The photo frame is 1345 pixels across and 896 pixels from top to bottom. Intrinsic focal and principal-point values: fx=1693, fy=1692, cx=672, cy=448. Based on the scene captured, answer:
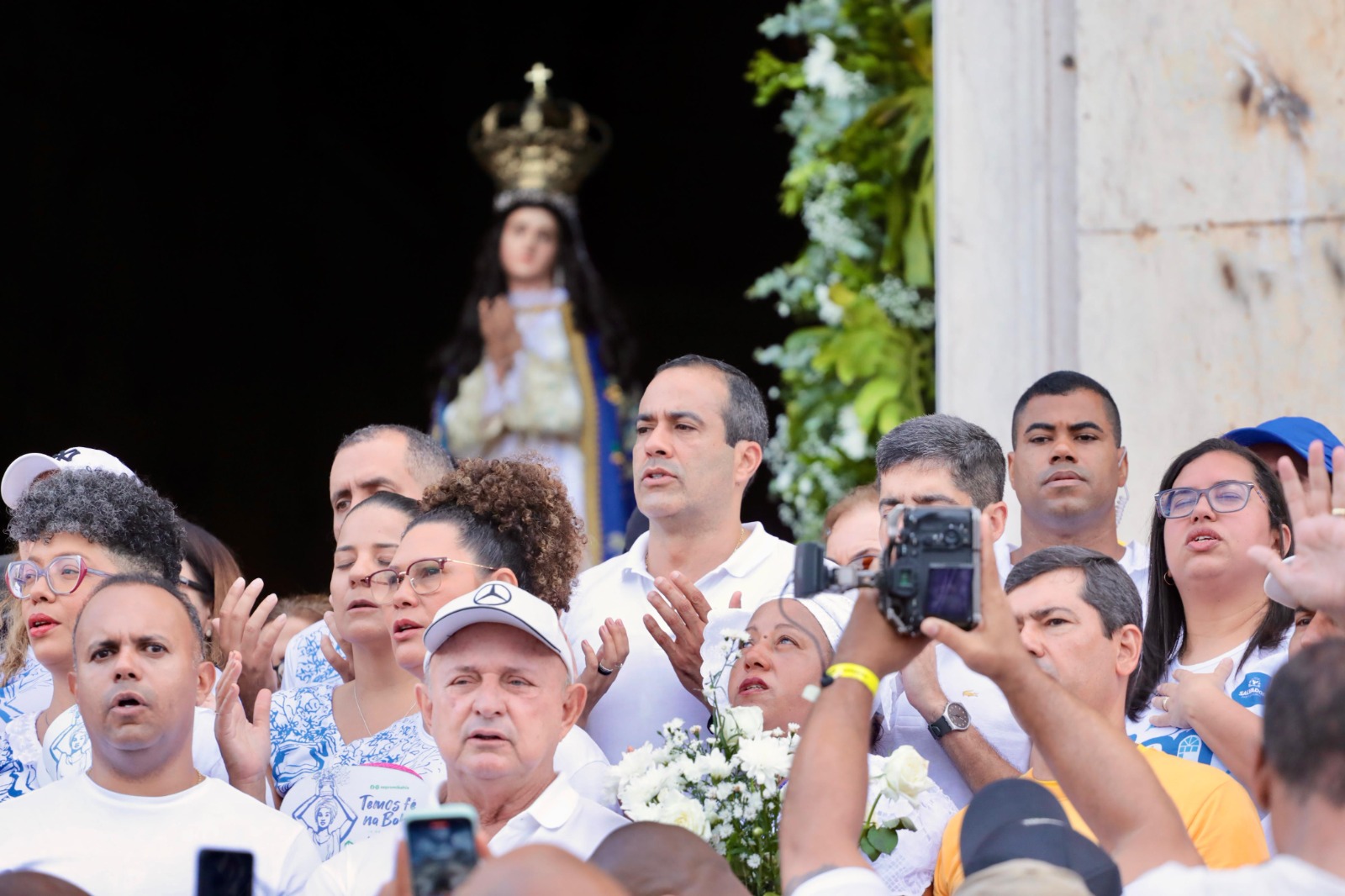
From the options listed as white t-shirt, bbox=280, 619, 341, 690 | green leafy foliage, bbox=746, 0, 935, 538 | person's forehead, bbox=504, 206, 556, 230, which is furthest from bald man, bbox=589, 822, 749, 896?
person's forehead, bbox=504, 206, 556, 230

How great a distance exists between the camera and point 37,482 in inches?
→ 182

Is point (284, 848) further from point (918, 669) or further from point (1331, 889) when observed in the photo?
point (1331, 889)

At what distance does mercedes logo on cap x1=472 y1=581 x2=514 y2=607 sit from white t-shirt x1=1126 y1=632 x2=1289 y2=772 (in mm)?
1474

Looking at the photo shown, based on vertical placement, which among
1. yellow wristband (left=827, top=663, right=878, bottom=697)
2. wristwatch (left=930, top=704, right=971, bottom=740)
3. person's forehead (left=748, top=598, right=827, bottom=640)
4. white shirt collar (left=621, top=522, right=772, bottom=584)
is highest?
white shirt collar (left=621, top=522, right=772, bottom=584)

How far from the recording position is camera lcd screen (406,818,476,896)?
2336 millimetres

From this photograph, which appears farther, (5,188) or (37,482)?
(5,188)

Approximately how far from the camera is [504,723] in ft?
11.3

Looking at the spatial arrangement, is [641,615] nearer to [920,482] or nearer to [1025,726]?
[920,482]

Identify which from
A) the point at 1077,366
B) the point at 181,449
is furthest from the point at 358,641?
the point at 181,449

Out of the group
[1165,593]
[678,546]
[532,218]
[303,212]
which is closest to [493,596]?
[678,546]

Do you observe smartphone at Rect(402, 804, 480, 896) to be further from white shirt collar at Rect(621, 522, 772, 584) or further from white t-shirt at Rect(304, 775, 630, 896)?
white shirt collar at Rect(621, 522, 772, 584)

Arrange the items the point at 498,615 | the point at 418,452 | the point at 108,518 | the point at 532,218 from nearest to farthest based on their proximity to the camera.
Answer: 1. the point at 498,615
2. the point at 108,518
3. the point at 418,452
4. the point at 532,218

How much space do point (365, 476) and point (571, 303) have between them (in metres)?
5.66

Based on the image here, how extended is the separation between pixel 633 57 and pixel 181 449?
4073 millimetres
